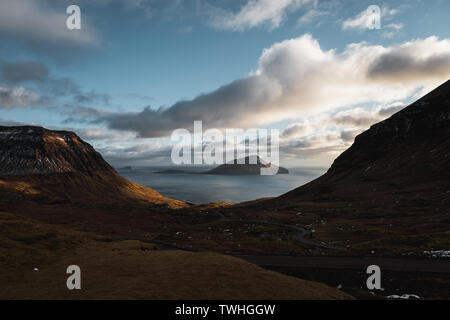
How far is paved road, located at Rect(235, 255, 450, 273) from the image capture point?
4030 centimetres

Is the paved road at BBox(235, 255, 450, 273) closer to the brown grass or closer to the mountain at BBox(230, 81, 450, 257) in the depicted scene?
the mountain at BBox(230, 81, 450, 257)

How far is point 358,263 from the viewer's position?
1731 inches

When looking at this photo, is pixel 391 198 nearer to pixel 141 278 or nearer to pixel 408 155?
pixel 408 155

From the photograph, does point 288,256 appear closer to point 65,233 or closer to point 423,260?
point 423,260

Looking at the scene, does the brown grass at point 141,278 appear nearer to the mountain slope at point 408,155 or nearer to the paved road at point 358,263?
the paved road at point 358,263

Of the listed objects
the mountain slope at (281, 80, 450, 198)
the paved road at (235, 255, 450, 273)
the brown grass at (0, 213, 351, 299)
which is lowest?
the paved road at (235, 255, 450, 273)

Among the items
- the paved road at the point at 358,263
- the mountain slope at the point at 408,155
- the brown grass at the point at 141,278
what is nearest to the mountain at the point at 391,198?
the mountain slope at the point at 408,155

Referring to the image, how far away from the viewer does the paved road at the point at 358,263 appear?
132 feet

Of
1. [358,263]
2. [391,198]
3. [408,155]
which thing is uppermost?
[408,155]

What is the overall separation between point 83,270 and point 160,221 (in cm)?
8561

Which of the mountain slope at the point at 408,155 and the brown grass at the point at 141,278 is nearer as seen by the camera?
the brown grass at the point at 141,278

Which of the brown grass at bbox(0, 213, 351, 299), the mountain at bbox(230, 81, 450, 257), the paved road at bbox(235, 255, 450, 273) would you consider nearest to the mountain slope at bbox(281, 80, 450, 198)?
the mountain at bbox(230, 81, 450, 257)

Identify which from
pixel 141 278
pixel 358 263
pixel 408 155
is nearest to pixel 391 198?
pixel 408 155
